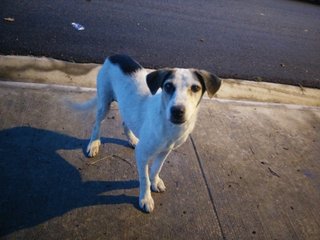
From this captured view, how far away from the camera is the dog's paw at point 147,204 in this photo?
3.34 meters

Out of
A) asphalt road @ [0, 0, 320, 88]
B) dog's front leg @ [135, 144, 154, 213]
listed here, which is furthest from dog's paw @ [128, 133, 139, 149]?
asphalt road @ [0, 0, 320, 88]

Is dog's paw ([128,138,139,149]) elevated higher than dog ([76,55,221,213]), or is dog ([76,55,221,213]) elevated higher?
dog ([76,55,221,213])

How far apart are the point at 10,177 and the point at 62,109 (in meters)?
1.24

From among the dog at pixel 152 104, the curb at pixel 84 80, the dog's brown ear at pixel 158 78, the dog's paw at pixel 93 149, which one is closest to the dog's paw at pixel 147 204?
the dog at pixel 152 104

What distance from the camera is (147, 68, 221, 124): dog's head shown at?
2.72 m

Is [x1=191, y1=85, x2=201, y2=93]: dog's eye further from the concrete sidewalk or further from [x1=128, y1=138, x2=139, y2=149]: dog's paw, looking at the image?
[x1=128, y1=138, x2=139, y2=149]: dog's paw

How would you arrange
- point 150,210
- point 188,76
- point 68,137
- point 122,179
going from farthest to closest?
1. point 68,137
2. point 122,179
3. point 150,210
4. point 188,76

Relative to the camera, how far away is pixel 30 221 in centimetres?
301

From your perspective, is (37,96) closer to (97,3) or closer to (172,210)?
(172,210)

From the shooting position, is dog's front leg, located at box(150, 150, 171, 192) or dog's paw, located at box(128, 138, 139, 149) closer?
dog's front leg, located at box(150, 150, 171, 192)

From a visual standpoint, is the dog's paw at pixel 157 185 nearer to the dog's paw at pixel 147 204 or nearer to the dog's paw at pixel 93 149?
the dog's paw at pixel 147 204

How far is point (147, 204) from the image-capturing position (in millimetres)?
3352

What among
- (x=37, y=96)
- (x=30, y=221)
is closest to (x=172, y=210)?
(x=30, y=221)

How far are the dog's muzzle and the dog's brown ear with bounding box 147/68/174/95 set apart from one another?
13.7 inches
